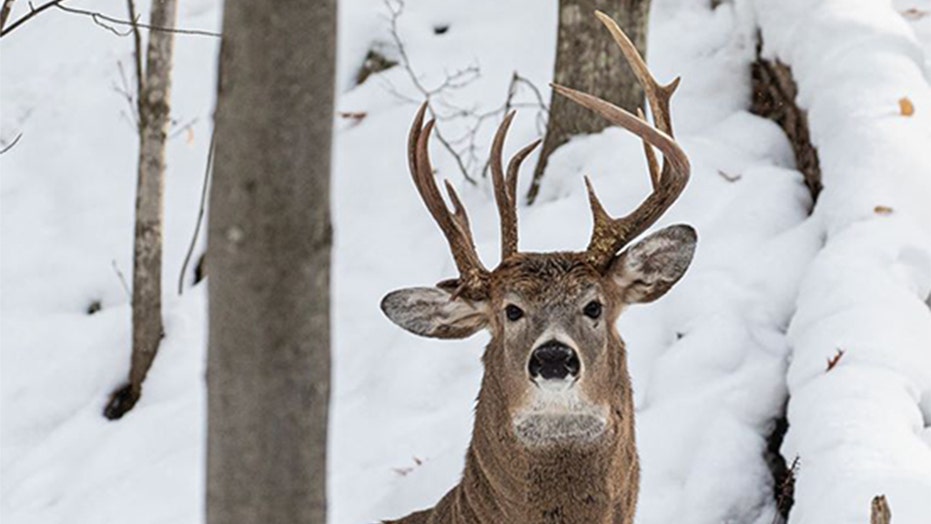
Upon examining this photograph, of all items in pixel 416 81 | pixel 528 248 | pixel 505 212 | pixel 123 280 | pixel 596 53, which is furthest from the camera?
pixel 416 81

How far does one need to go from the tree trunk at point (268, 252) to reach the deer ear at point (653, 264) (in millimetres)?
2900

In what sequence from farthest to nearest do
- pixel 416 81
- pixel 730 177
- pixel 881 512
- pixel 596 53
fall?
pixel 416 81 < pixel 596 53 < pixel 730 177 < pixel 881 512

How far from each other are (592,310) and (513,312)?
215 millimetres

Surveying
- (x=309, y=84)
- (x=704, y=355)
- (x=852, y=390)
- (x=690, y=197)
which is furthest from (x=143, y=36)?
(x=309, y=84)

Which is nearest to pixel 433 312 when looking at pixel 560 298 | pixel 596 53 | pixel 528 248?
pixel 560 298

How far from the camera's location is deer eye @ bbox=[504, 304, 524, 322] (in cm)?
489

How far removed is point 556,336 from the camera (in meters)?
4.71

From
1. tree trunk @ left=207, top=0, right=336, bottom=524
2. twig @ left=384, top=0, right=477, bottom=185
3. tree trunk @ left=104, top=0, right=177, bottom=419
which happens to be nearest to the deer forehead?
tree trunk @ left=207, top=0, right=336, bottom=524

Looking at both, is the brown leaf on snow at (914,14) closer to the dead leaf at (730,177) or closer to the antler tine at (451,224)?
the dead leaf at (730,177)

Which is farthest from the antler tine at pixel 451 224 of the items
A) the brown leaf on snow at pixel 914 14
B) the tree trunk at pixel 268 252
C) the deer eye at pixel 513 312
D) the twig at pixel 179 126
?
the twig at pixel 179 126

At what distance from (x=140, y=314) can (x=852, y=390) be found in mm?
3706

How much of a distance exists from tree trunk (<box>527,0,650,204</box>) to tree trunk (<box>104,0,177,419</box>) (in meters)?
1.82

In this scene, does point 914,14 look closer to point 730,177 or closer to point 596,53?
point 730,177

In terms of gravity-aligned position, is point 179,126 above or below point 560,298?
below
